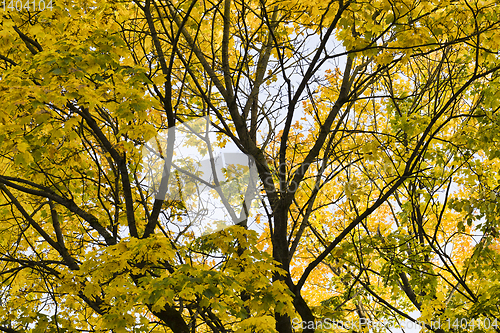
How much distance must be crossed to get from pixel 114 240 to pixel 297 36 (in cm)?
382

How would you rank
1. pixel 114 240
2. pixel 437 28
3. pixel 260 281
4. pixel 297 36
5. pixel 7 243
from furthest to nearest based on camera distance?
pixel 7 243
pixel 297 36
pixel 114 240
pixel 437 28
pixel 260 281

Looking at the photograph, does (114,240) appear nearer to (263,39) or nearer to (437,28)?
(263,39)

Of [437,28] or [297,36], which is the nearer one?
[437,28]

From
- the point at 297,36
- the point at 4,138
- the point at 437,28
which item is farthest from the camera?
the point at 297,36

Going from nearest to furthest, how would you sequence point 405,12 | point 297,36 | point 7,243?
point 405,12, point 297,36, point 7,243

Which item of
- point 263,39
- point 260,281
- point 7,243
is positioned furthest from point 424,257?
point 7,243

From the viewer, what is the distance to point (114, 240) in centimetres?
437

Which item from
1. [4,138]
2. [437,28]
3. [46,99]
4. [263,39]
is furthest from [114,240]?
[437,28]

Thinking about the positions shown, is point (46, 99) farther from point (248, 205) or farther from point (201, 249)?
point (248, 205)

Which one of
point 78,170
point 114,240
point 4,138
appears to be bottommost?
point 114,240

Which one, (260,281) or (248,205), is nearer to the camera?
(260,281)

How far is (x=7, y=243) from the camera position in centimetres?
587

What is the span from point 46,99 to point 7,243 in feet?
14.2

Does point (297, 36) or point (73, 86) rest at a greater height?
point (297, 36)
